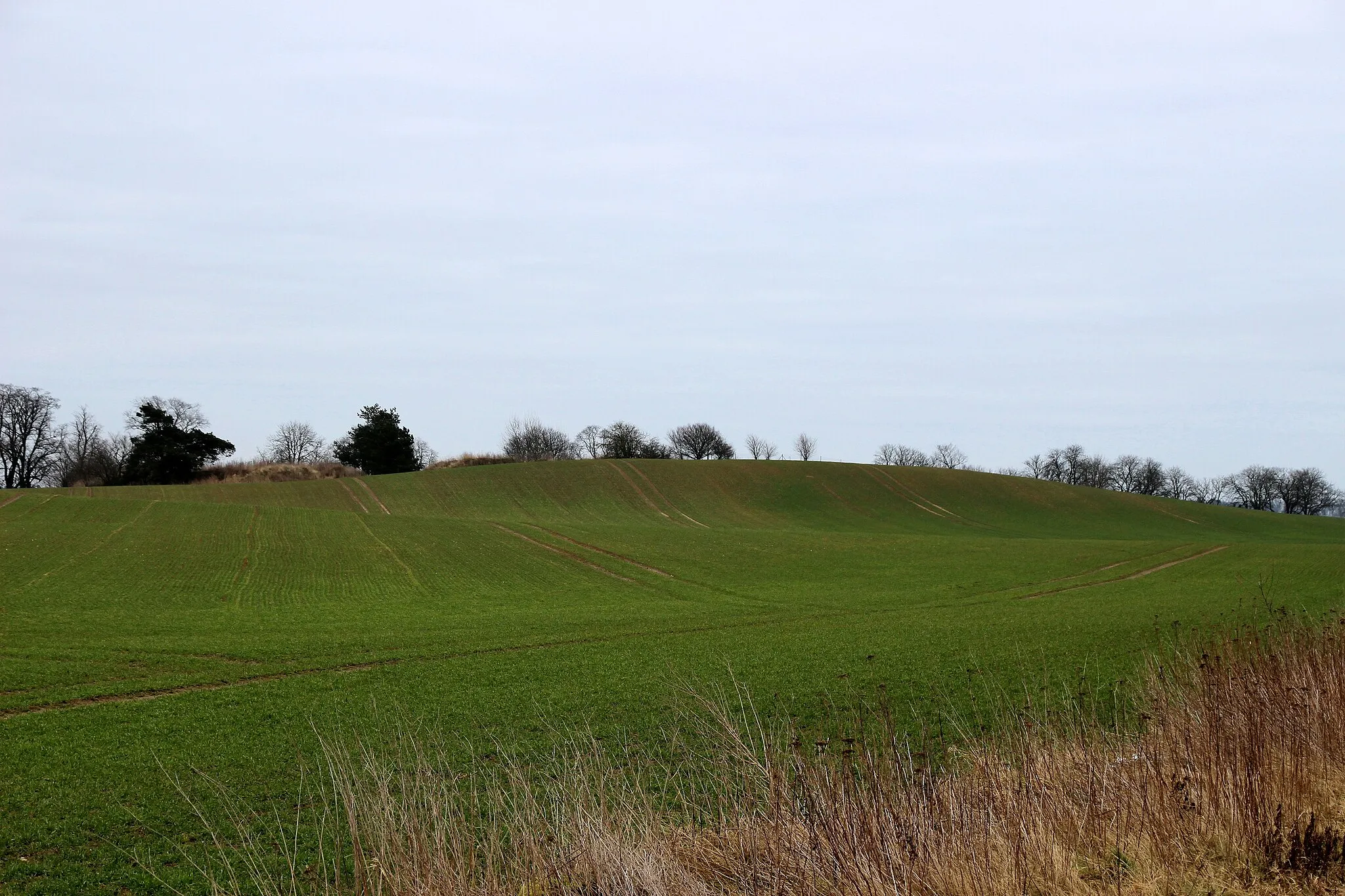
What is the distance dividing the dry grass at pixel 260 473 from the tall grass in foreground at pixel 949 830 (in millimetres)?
75738

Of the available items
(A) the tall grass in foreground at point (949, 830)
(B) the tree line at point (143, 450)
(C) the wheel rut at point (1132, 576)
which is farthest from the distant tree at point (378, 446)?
(A) the tall grass in foreground at point (949, 830)

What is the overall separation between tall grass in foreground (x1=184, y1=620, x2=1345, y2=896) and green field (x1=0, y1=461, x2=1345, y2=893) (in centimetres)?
372

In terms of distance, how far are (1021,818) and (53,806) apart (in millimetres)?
9465

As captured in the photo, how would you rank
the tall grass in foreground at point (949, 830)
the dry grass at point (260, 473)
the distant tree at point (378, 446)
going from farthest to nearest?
the distant tree at point (378, 446), the dry grass at point (260, 473), the tall grass in foreground at point (949, 830)

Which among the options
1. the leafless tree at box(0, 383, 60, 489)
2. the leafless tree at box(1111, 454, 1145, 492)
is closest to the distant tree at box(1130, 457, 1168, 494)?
the leafless tree at box(1111, 454, 1145, 492)

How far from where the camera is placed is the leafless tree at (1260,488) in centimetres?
13312

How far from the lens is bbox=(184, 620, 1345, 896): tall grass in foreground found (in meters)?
5.43

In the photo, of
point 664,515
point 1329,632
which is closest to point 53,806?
point 1329,632

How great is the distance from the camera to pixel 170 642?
20.9 m

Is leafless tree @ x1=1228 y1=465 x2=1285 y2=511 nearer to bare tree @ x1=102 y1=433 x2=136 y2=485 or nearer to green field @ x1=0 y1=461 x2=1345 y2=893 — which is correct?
green field @ x1=0 y1=461 x2=1345 y2=893

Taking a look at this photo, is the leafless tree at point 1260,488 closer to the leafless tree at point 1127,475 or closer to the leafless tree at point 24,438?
the leafless tree at point 1127,475

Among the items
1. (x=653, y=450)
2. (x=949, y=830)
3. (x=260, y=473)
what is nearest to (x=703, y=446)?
(x=653, y=450)

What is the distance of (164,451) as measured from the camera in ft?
258

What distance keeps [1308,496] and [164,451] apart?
142839mm
